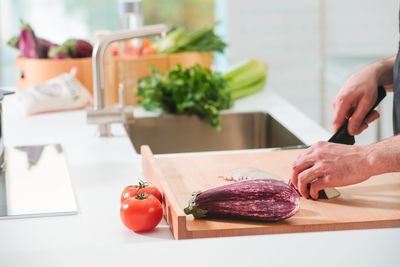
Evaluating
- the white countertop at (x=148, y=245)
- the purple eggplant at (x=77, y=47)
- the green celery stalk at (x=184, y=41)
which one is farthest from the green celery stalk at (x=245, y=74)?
the white countertop at (x=148, y=245)

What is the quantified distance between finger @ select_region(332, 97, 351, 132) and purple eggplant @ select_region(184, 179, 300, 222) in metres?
0.53

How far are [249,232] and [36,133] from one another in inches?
43.6

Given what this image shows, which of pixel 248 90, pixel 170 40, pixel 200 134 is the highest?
pixel 170 40

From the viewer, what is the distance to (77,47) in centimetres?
245

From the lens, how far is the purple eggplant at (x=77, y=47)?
2449 mm

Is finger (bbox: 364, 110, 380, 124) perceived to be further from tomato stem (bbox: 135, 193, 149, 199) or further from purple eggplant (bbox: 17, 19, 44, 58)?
purple eggplant (bbox: 17, 19, 44, 58)

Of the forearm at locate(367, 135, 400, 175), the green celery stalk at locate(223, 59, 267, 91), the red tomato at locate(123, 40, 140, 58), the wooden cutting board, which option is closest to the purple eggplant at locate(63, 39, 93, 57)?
the red tomato at locate(123, 40, 140, 58)

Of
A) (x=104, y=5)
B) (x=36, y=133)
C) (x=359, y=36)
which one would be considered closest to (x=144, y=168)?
(x=36, y=133)

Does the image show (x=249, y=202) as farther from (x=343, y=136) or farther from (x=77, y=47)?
(x=77, y=47)

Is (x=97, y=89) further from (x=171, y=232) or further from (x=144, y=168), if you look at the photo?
(x=171, y=232)

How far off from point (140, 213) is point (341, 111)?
2.35ft

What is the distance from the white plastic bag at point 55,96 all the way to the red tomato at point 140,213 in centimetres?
120

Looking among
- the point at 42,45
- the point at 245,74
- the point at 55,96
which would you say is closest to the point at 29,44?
the point at 42,45

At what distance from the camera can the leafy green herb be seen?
222 centimetres
